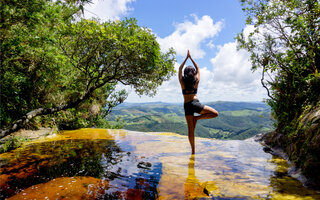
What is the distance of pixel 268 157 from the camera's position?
20.2ft

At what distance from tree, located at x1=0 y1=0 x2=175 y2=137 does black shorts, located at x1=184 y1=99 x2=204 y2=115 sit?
3.49 metres

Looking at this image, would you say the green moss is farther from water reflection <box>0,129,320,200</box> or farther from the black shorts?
the black shorts

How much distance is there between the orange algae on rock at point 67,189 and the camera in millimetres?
3145

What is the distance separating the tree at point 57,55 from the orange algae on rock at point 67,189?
386cm

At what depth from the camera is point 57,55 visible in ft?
26.0

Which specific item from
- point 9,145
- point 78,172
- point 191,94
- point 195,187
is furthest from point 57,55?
point 195,187

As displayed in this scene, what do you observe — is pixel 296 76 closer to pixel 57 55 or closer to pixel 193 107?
pixel 193 107

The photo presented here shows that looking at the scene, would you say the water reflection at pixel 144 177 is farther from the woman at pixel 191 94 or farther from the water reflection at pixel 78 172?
the woman at pixel 191 94

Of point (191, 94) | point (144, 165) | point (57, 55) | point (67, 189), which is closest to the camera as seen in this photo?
point (67, 189)

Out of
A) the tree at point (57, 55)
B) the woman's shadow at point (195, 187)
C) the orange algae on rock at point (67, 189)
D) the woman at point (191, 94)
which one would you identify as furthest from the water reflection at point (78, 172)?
the woman at point (191, 94)

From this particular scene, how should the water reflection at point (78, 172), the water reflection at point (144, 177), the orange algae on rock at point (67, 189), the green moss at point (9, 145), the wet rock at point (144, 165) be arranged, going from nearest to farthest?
the orange algae on rock at point (67, 189) < the water reflection at point (144, 177) < the water reflection at point (78, 172) < the wet rock at point (144, 165) < the green moss at point (9, 145)

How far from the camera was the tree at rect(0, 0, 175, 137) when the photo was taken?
6.44 metres

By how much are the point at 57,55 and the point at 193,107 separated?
7.01 m

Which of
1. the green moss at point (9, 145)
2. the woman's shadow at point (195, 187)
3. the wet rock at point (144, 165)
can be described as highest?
the woman's shadow at point (195, 187)
